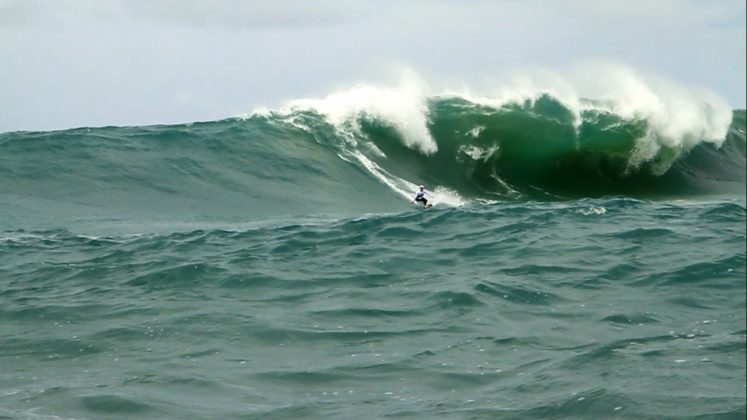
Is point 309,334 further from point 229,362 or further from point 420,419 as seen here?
point 420,419

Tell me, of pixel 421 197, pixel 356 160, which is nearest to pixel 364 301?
pixel 421 197

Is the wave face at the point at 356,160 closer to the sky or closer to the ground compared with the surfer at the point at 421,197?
closer to the sky

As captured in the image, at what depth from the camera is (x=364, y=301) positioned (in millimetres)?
8945

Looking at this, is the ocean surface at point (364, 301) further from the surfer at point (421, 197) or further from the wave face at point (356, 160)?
the surfer at point (421, 197)

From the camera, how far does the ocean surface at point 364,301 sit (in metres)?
6.18

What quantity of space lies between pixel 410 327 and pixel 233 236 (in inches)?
222

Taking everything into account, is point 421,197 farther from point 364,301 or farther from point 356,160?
point 364,301

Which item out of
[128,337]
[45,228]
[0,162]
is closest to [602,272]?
[128,337]

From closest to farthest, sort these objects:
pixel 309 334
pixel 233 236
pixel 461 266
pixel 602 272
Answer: pixel 309 334
pixel 602 272
pixel 461 266
pixel 233 236

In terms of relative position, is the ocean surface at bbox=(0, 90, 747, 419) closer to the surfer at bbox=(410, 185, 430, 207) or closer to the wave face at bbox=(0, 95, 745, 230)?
the wave face at bbox=(0, 95, 745, 230)

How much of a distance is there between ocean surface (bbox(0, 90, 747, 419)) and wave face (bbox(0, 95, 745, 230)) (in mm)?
→ 151

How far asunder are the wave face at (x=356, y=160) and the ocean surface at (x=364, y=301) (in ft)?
0.49

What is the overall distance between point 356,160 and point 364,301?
1359 centimetres

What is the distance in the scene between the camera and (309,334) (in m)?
7.96
